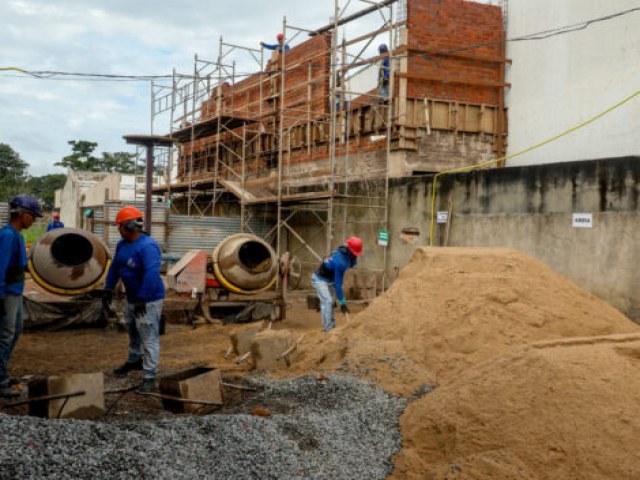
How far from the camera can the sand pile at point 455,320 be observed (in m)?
6.75

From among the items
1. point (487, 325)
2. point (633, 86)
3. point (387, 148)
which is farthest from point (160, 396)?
point (633, 86)

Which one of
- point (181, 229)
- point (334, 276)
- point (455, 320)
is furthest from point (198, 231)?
point (455, 320)

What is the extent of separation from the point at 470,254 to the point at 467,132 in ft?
27.5

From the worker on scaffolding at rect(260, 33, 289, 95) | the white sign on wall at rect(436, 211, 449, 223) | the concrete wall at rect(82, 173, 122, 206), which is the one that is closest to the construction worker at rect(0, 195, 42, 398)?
the white sign on wall at rect(436, 211, 449, 223)

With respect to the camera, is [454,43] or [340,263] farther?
[454,43]

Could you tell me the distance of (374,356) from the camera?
6906 mm

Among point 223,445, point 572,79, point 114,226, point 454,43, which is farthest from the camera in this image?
point 114,226

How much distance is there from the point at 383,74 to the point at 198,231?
22.9 feet

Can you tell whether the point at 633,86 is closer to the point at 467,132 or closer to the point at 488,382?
the point at 467,132

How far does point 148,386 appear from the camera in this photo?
602 centimetres

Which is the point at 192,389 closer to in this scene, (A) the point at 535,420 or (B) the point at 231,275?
(A) the point at 535,420

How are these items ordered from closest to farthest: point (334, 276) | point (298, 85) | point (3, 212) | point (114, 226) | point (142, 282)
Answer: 1. point (142, 282)
2. point (334, 276)
3. point (3, 212)
4. point (114, 226)
5. point (298, 85)

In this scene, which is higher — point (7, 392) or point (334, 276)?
point (334, 276)

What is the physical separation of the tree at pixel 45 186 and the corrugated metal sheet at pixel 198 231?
36100 millimetres
